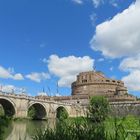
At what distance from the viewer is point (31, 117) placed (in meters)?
71.3

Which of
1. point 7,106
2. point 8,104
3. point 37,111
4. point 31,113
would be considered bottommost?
point 31,113

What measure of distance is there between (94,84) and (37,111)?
22.9 meters

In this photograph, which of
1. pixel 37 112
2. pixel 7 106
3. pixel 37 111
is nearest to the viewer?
pixel 7 106

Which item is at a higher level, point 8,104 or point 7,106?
point 8,104

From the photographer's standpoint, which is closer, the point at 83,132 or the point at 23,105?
the point at 83,132

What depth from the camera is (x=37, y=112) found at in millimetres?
75125

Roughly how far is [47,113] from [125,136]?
68471 millimetres

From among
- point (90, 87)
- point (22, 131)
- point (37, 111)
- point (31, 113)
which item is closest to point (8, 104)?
point (31, 113)

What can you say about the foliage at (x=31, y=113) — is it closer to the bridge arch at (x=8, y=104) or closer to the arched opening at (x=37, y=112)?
the arched opening at (x=37, y=112)

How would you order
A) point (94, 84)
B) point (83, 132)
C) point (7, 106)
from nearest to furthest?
1. point (83, 132)
2. point (7, 106)
3. point (94, 84)

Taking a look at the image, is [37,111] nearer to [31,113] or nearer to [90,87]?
[31,113]

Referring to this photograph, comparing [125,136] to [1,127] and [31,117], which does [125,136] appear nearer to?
[1,127]

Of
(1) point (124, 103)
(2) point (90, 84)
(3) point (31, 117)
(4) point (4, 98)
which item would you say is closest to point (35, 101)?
(3) point (31, 117)

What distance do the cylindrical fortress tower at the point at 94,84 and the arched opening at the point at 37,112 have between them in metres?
19.6
